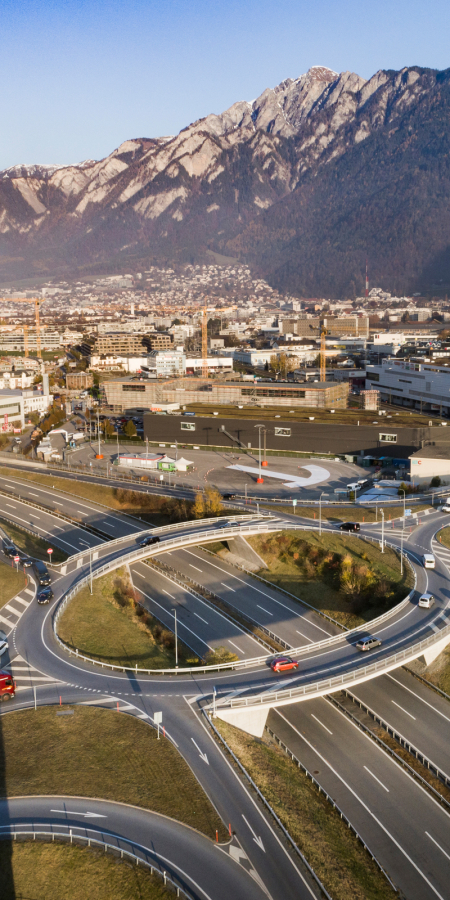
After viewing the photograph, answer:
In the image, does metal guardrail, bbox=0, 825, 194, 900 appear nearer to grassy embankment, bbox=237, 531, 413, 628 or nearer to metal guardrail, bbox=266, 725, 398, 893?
metal guardrail, bbox=266, 725, 398, 893

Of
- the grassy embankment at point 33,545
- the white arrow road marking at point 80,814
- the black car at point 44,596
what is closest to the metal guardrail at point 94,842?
the white arrow road marking at point 80,814

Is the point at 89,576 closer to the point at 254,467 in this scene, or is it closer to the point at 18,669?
the point at 18,669

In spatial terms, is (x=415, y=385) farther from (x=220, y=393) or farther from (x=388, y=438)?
(x=388, y=438)

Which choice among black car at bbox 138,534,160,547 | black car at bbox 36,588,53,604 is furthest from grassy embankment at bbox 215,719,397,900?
black car at bbox 138,534,160,547

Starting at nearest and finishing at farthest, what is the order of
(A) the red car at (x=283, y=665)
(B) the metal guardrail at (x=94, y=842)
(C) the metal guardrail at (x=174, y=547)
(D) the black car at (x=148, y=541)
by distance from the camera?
1. (B) the metal guardrail at (x=94, y=842)
2. (A) the red car at (x=283, y=665)
3. (C) the metal guardrail at (x=174, y=547)
4. (D) the black car at (x=148, y=541)

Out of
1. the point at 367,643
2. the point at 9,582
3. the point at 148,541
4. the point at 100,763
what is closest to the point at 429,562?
the point at 367,643

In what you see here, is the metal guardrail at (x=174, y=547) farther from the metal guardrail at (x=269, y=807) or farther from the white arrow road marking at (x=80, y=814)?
the white arrow road marking at (x=80, y=814)

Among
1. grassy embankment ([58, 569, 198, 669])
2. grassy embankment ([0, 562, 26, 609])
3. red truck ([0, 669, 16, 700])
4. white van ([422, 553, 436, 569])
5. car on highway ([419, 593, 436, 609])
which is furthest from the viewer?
white van ([422, 553, 436, 569])

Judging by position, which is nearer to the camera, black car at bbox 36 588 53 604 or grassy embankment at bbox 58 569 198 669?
grassy embankment at bbox 58 569 198 669
